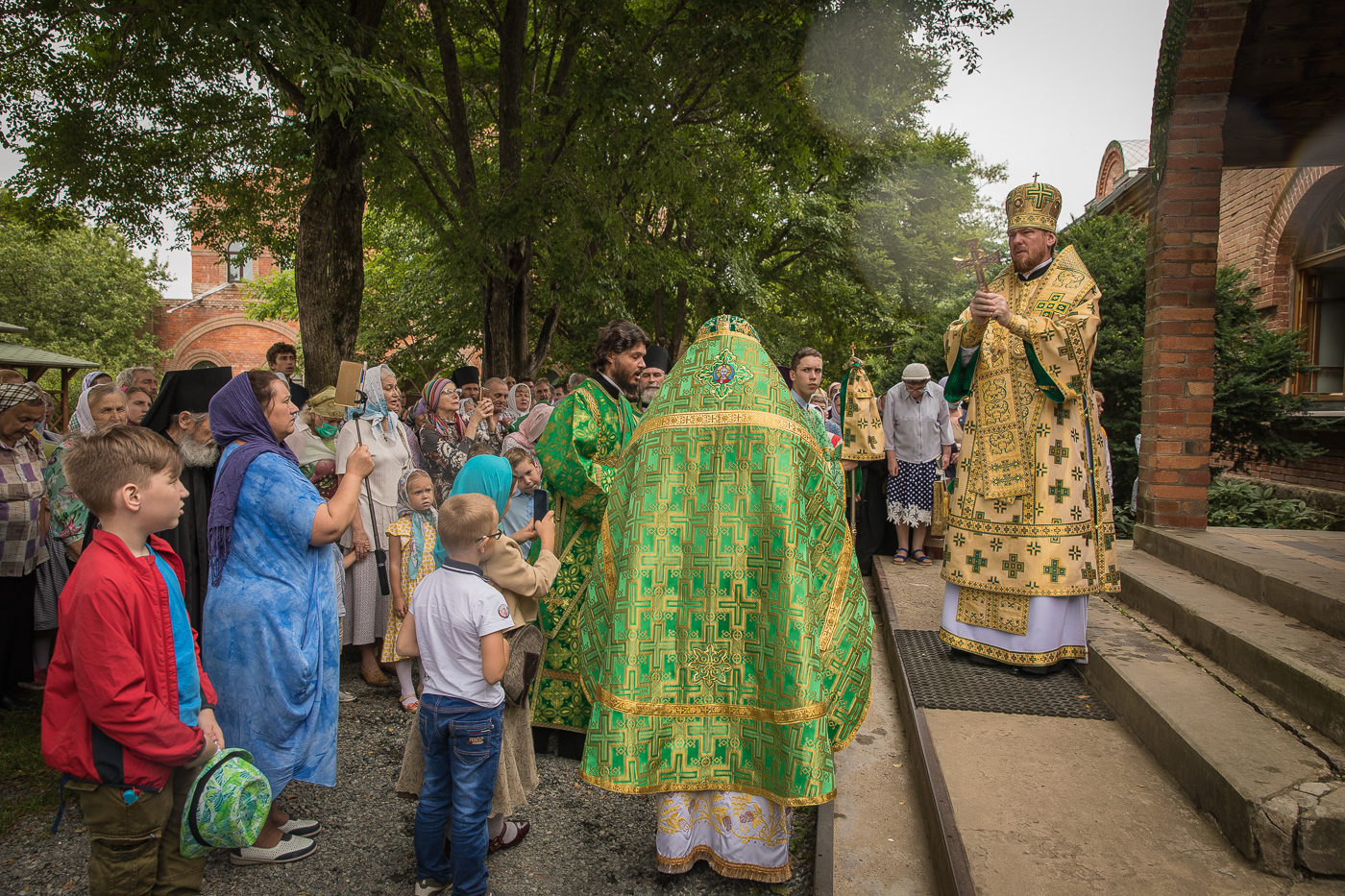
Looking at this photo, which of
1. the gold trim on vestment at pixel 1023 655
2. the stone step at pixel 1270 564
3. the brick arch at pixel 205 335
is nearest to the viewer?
the stone step at pixel 1270 564

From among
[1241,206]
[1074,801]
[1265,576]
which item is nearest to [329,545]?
[1074,801]

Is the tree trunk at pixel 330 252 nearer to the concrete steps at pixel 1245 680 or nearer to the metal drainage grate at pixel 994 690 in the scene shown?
the metal drainage grate at pixel 994 690

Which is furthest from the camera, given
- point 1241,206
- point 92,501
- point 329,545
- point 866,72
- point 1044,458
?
point 1241,206

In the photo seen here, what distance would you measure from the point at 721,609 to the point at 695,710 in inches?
15.1

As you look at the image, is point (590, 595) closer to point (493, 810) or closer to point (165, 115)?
point (493, 810)

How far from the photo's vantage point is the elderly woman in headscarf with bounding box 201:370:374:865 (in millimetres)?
3270

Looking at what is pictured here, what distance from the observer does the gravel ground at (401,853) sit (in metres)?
3.20

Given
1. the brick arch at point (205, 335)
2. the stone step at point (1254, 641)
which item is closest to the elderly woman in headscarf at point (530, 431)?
the stone step at point (1254, 641)

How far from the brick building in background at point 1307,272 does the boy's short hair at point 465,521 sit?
1032 centimetres

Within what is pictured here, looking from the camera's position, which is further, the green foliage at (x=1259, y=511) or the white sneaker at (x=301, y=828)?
the green foliage at (x=1259, y=511)

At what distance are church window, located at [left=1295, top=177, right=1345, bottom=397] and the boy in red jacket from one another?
40.7 ft

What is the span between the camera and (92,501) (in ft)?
7.90

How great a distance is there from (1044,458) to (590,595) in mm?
3022

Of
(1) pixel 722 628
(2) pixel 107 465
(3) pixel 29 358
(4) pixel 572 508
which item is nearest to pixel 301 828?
(4) pixel 572 508
